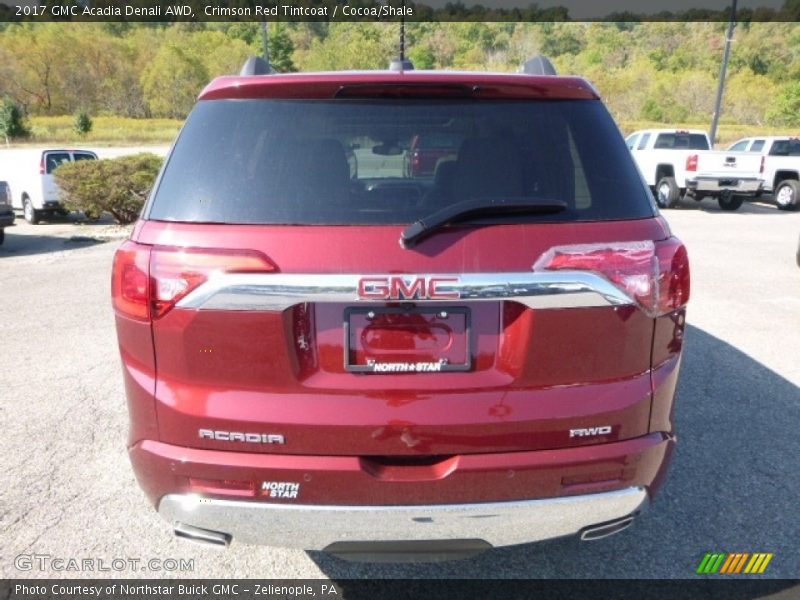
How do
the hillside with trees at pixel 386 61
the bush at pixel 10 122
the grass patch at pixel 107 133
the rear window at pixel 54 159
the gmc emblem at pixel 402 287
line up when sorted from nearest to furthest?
the gmc emblem at pixel 402 287
the rear window at pixel 54 159
the bush at pixel 10 122
the grass patch at pixel 107 133
the hillside with trees at pixel 386 61

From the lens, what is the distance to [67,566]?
272 centimetres

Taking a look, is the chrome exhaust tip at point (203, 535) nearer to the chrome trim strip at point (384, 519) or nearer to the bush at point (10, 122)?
the chrome trim strip at point (384, 519)

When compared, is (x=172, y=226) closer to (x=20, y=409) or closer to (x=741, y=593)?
(x=741, y=593)

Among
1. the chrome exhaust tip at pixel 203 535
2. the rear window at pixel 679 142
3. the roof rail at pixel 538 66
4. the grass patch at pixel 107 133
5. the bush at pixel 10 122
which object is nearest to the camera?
the chrome exhaust tip at pixel 203 535

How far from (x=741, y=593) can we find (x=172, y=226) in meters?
2.58

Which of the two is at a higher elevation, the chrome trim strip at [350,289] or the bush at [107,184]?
the chrome trim strip at [350,289]

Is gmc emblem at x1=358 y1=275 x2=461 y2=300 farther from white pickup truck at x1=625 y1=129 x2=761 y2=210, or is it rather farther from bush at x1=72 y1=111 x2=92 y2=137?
bush at x1=72 y1=111 x2=92 y2=137

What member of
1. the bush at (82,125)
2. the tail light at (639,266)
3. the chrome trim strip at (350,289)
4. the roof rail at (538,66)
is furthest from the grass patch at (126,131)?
the chrome trim strip at (350,289)

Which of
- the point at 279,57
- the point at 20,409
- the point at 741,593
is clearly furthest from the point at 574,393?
the point at 279,57

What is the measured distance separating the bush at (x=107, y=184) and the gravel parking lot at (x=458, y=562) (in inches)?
284

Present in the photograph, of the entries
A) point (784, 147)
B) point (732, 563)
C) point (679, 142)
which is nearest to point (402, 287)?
point (732, 563)

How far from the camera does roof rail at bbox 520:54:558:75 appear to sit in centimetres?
264

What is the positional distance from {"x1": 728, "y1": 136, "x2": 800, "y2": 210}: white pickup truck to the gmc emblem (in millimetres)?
18180

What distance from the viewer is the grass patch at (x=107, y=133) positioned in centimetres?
5700
